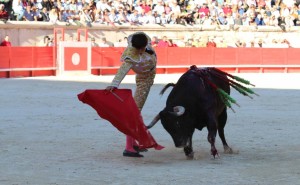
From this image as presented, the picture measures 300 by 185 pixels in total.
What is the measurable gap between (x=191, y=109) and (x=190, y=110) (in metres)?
0.02

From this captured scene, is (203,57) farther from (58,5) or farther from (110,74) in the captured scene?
(58,5)

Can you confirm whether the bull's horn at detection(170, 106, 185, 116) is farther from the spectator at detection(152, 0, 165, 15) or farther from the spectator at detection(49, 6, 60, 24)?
the spectator at detection(152, 0, 165, 15)

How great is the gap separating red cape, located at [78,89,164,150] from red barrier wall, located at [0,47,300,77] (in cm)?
1370

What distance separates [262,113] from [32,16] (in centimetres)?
1172

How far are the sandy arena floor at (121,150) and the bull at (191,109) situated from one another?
227mm

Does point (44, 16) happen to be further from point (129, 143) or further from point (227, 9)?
point (129, 143)

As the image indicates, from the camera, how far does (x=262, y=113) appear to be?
37.2 ft

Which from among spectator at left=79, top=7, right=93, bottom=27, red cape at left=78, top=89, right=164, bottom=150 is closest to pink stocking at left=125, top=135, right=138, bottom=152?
red cape at left=78, top=89, right=164, bottom=150

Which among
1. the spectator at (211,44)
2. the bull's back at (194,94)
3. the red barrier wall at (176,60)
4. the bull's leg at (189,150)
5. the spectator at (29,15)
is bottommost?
the red barrier wall at (176,60)

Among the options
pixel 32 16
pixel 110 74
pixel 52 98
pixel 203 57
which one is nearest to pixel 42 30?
pixel 32 16

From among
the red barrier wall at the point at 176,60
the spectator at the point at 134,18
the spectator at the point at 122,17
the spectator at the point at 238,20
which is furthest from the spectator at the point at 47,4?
the spectator at the point at 238,20

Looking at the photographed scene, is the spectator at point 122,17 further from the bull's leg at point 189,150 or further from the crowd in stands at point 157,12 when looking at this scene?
the bull's leg at point 189,150

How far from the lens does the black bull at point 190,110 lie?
6695 mm

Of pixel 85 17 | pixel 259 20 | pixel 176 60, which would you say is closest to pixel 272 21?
pixel 259 20
